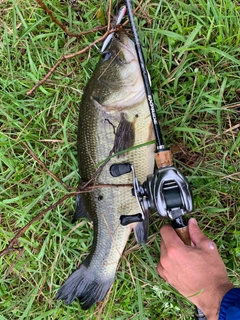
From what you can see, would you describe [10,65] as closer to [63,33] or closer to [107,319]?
[63,33]

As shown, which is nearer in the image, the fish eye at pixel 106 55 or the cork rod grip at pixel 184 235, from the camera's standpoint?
the cork rod grip at pixel 184 235

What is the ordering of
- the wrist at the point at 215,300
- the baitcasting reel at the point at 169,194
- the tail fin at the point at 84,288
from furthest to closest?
the tail fin at the point at 84,288 → the wrist at the point at 215,300 → the baitcasting reel at the point at 169,194

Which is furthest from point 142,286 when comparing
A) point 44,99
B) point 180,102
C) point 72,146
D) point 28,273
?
point 44,99

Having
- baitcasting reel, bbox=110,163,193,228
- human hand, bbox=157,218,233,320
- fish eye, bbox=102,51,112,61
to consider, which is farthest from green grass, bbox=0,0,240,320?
baitcasting reel, bbox=110,163,193,228

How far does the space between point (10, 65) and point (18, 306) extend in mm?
1790

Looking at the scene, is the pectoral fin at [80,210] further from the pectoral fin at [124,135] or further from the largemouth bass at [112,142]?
the pectoral fin at [124,135]

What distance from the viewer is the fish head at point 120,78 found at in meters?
2.27

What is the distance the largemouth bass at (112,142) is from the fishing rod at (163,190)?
0.12 meters

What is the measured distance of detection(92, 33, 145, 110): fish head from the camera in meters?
2.27

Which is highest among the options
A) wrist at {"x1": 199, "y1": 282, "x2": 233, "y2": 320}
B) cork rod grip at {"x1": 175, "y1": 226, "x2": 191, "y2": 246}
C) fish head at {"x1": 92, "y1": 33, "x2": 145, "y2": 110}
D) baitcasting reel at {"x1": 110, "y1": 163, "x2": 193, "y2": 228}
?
fish head at {"x1": 92, "y1": 33, "x2": 145, "y2": 110}

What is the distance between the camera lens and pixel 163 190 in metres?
1.90

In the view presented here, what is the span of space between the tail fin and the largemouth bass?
0.07 feet

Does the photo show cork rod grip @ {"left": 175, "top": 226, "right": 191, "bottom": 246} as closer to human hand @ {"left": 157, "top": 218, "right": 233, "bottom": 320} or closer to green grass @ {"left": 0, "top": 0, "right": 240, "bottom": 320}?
human hand @ {"left": 157, "top": 218, "right": 233, "bottom": 320}

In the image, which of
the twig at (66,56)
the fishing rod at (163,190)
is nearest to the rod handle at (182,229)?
the fishing rod at (163,190)
